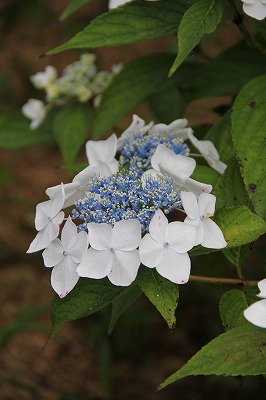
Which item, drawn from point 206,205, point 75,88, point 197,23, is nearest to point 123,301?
point 206,205

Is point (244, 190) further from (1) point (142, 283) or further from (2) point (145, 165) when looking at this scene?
(1) point (142, 283)

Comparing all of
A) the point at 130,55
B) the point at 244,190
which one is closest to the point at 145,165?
the point at 244,190

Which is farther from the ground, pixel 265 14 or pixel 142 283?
pixel 265 14

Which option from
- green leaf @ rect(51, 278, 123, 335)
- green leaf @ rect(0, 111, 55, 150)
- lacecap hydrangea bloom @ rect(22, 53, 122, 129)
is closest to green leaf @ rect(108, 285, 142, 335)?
green leaf @ rect(51, 278, 123, 335)

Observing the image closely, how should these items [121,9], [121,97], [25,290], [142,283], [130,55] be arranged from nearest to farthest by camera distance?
[142,283]
[121,9]
[121,97]
[25,290]
[130,55]

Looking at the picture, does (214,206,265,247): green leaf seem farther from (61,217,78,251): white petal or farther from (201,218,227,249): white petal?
(61,217,78,251): white petal

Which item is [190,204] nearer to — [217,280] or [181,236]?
[181,236]
